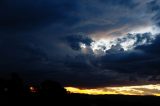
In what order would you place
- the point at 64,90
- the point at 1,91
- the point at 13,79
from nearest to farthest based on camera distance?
the point at 1,91
the point at 13,79
the point at 64,90

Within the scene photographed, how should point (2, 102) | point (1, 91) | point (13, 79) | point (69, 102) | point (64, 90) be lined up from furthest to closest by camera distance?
point (64, 90) < point (13, 79) < point (69, 102) < point (1, 91) < point (2, 102)

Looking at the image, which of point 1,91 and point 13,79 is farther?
point 13,79

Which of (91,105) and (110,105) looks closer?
(91,105)

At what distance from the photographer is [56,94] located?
510 ft

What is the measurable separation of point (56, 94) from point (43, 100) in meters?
22.1

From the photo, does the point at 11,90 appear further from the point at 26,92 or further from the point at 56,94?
the point at 56,94

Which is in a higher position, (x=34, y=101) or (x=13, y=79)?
(x=13, y=79)

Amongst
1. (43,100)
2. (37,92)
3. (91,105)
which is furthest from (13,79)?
(91,105)

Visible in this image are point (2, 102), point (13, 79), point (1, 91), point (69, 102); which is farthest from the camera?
point (13, 79)

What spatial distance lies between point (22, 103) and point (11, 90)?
47.5 ft

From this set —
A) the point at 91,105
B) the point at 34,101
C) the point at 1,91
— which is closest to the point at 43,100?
the point at 34,101

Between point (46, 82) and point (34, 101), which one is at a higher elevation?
point (46, 82)

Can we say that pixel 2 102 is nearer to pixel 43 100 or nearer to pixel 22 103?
Answer: pixel 22 103

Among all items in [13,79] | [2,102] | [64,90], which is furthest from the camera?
[64,90]
